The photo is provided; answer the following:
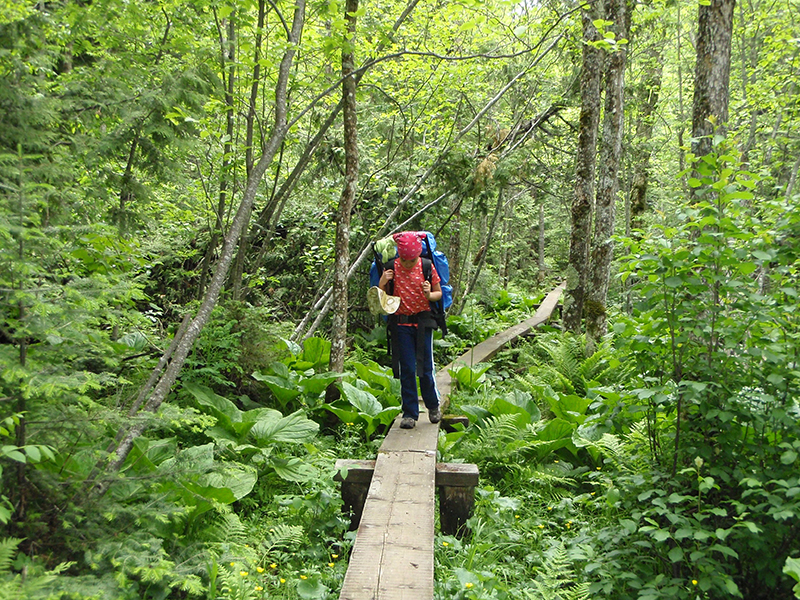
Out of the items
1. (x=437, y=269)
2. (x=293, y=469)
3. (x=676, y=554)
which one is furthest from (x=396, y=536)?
(x=437, y=269)

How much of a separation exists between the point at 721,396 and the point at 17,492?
3.98 meters

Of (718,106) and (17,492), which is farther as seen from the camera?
(718,106)

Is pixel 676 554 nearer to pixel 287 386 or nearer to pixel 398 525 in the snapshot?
pixel 398 525

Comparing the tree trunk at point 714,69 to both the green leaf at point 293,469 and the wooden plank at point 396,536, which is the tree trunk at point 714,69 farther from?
the green leaf at point 293,469

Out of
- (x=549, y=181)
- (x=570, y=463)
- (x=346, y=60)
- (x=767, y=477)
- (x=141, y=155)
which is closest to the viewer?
(x=767, y=477)

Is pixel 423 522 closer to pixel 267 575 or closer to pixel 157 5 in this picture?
pixel 267 575

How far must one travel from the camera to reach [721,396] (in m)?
3.38

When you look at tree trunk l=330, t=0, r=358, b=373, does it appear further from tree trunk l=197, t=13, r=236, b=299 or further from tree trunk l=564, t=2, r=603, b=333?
tree trunk l=564, t=2, r=603, b=333

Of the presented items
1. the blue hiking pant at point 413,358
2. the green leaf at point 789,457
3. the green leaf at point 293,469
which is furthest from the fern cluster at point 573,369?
the green leaf at point 789,457

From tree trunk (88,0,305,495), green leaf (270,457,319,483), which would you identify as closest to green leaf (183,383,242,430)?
green leaf (270,457,319,483)

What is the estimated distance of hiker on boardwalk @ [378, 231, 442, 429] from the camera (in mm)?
5277

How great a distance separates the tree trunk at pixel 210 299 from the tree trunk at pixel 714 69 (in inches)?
151

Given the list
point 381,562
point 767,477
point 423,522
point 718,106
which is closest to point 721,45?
point 718,106

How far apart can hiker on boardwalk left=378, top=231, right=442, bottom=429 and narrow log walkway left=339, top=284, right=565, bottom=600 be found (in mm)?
406
